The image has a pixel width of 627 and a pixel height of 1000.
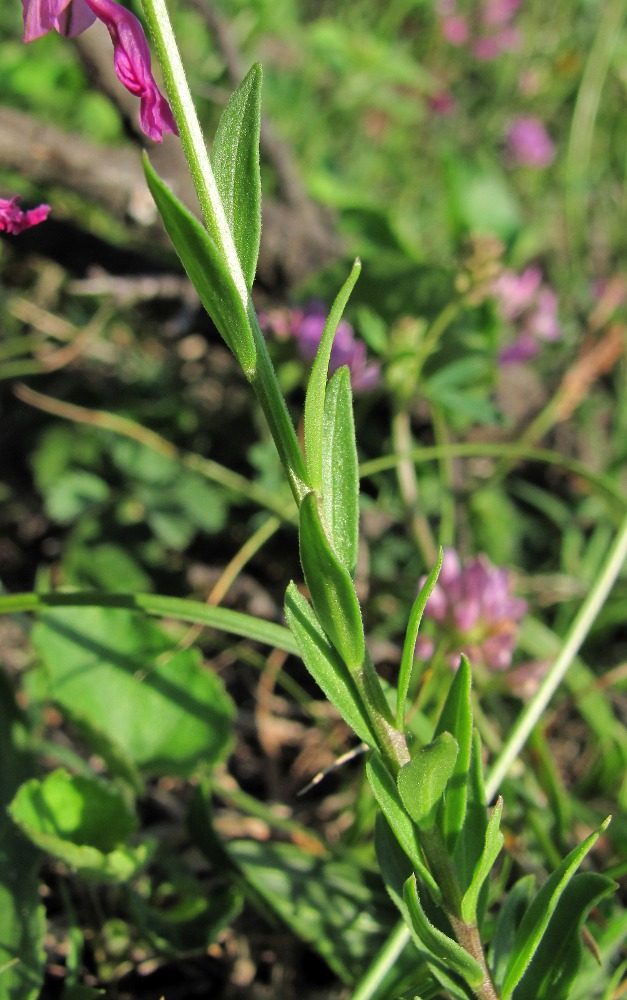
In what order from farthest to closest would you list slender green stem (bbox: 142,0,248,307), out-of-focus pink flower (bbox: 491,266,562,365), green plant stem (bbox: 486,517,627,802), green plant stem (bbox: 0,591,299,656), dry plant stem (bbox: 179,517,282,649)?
out-of-focus pink flower (bbox: 491,266,562,365) → dry plant stem (bbox: 179,517,282,649) → green plant stem (bbox: 486,517,627,802) → green plant stem (bbox: 0,591,299,656) → slender green stem (bbox: 142,0,248,307)

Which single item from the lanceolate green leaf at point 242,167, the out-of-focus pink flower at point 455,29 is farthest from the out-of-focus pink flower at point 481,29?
the lanceolate green leaf at point 242,167

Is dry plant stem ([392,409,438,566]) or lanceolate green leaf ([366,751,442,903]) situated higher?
lanceolate green leaf ([366,751,442,903])

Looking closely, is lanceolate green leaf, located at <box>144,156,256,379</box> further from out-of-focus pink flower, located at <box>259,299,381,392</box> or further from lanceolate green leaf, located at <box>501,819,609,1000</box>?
out-of-focus pink flower, located at <box>259,299,381,392</box>

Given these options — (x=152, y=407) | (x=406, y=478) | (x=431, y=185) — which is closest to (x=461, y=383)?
(x=406, y=478)

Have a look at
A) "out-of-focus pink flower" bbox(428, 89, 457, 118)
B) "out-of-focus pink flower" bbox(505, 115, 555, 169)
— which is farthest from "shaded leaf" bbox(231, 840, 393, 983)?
"out-of-focus pink flower" bbox(428, 89, 457, 118)

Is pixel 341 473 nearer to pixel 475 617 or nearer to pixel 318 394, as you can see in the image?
pixel 318 394

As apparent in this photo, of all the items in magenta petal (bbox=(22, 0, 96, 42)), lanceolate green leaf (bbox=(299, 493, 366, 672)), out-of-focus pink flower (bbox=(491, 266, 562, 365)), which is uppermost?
magenta petal (bbox=(22, 0, 96, 42))

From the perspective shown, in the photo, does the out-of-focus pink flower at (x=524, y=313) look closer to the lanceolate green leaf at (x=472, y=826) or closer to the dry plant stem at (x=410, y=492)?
the dry plant stem at (x=410, y=492)

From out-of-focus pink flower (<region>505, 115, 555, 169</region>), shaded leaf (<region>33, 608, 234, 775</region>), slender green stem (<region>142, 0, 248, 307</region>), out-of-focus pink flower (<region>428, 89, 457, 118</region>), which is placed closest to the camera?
slender green stem (<region>142, 0, 248, 307</region>)
